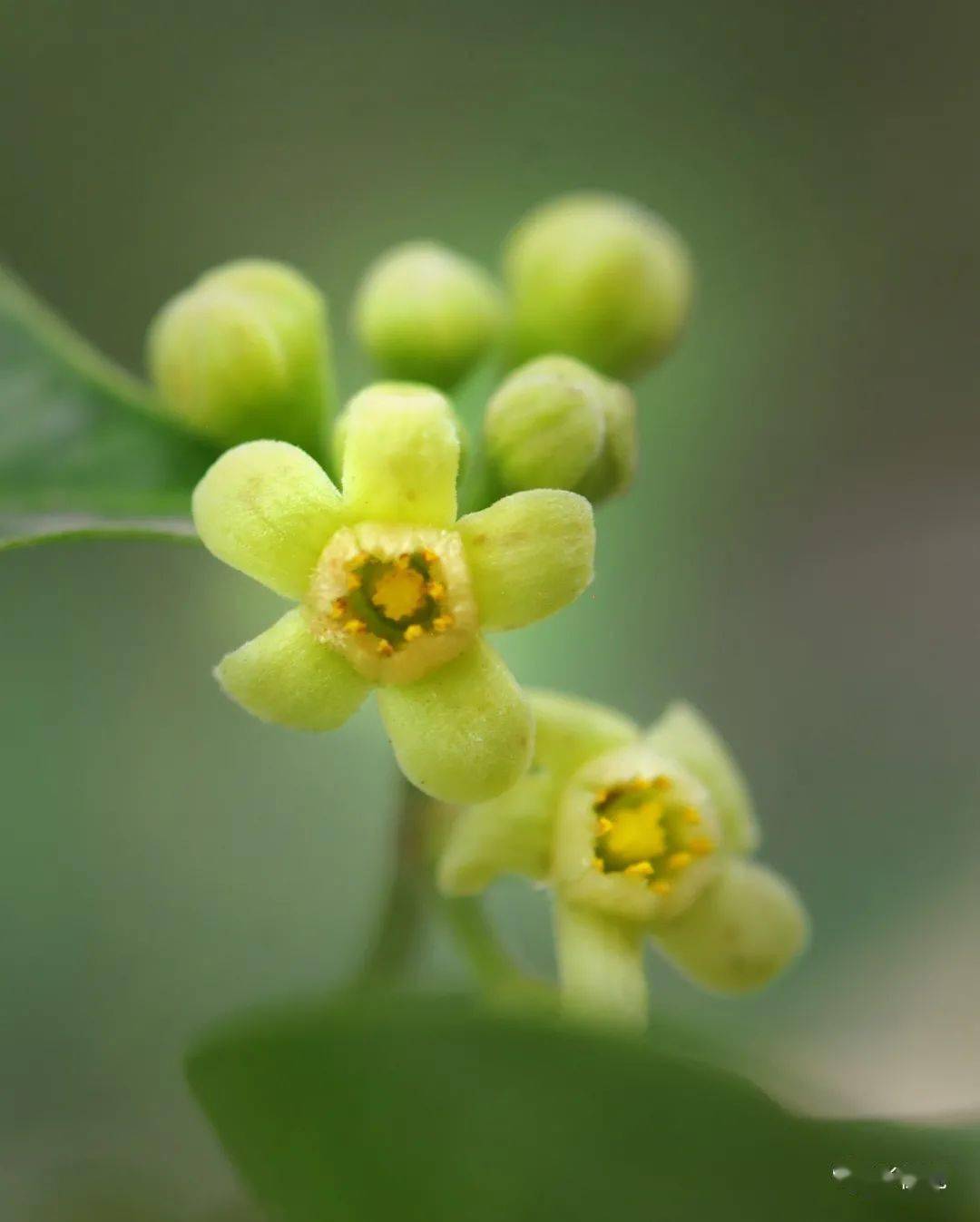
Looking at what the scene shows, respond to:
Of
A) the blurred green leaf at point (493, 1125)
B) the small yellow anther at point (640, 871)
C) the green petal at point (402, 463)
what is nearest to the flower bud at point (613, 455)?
the green petal at point (402, 463)

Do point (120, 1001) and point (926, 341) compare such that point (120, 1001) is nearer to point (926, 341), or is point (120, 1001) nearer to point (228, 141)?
point (228, 141)

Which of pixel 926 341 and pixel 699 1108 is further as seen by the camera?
pixel 926 341

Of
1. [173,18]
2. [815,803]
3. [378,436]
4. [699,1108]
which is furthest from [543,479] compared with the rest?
[173,18]

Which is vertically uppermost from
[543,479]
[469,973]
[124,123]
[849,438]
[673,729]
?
[124,123]

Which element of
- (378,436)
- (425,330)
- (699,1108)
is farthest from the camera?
(425,330)

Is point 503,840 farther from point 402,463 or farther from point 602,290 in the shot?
point 602,290

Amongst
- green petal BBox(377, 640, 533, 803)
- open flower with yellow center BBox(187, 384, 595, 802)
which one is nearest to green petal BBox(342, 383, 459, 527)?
open flower with yellow center BBox(187, 384, 595, 802)

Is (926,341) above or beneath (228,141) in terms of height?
beneath

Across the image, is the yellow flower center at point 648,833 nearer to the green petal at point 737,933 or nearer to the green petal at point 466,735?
the green petal at point 737,933
